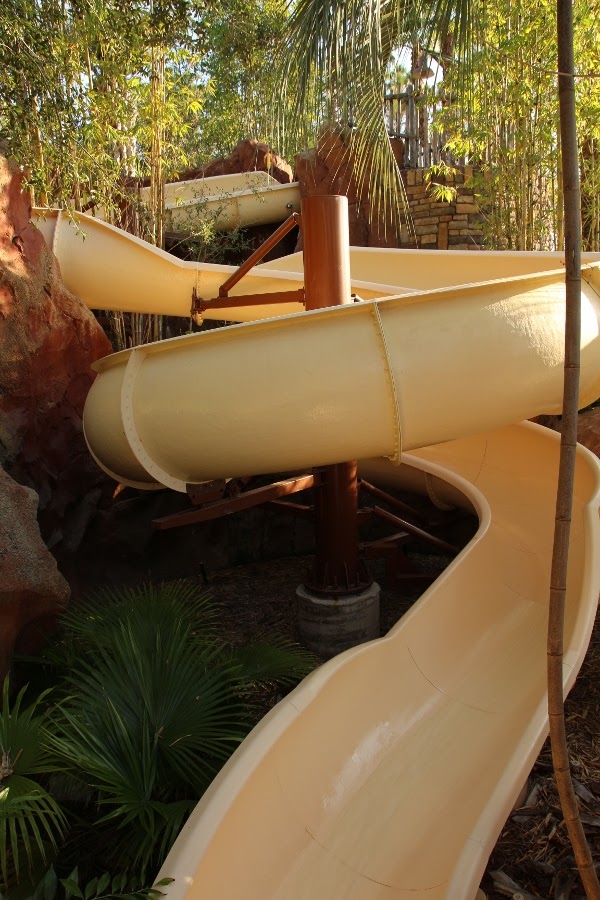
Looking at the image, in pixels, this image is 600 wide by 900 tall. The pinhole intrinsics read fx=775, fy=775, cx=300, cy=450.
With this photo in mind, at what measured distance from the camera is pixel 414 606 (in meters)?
3.21

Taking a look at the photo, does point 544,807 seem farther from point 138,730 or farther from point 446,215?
point 446,215

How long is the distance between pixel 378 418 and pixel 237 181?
8684 mm

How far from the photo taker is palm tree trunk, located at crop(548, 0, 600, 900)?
1504mm

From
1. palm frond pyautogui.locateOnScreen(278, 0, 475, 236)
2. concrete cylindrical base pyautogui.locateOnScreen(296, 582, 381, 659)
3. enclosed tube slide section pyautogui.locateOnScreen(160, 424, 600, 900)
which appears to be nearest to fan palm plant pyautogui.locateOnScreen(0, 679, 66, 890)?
enclosed tube slide section pyautogui.locateOnScreen(160, 424, 600, 900)

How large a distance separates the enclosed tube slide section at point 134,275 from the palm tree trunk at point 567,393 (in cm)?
333

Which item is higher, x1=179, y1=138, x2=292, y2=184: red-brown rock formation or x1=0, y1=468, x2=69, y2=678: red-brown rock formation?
x1=179, y1=138, x2=292, y2=184: red-brown rock formation

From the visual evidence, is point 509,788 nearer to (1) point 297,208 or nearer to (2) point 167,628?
(2) point 167,628

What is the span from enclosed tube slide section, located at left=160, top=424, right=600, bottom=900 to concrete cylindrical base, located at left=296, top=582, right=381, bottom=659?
0.74m

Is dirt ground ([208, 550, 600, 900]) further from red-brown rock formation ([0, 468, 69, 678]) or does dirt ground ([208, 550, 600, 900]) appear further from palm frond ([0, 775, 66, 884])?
red-brown rock formation ([0, 468, 69, 678])

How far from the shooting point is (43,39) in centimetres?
408

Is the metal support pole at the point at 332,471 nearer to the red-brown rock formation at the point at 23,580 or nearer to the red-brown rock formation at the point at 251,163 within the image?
the red-brown rock formation at the point at 23,580

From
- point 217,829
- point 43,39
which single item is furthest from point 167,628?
point 43,39

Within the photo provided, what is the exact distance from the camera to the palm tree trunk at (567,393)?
1504mm

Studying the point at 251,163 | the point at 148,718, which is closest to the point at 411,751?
the point at 148,718
